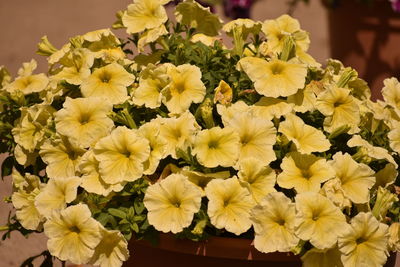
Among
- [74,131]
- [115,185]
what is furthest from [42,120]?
[115,185]

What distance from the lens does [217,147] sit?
133 centimetres

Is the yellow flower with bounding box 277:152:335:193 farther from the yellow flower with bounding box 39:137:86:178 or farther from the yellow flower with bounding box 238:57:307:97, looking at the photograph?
the yellow flower with bounding box 39:137:86:178

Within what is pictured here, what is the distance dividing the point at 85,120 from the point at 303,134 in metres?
0.45

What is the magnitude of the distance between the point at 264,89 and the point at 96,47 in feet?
1.53

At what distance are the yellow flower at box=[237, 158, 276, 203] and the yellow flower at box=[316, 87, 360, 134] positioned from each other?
21 centimetres

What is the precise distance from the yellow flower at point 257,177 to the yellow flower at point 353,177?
0.13 m

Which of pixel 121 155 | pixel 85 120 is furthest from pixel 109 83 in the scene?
pixel 121 155

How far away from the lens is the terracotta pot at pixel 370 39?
3146 millimetres

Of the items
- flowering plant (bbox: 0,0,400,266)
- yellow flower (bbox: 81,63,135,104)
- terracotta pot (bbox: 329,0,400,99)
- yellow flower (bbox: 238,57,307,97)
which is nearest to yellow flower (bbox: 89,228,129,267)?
flowering plant (bbox: 0,0,400,266)

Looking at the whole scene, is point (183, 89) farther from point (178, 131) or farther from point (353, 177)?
point (353, 177)

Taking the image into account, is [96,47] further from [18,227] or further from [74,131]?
[18,227]

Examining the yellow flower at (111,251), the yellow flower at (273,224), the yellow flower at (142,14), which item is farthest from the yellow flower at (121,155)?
the yellow flower at (142,14)

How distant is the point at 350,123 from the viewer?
146 cm

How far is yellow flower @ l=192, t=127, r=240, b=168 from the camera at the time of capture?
51.3 inches
